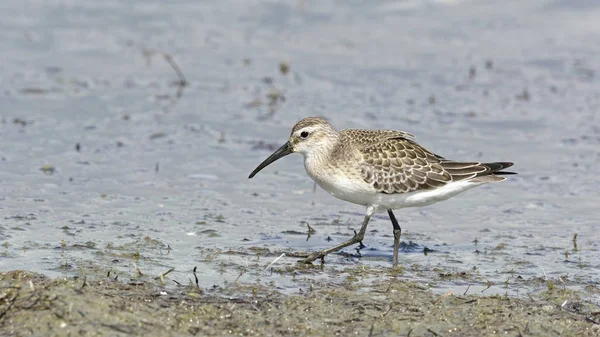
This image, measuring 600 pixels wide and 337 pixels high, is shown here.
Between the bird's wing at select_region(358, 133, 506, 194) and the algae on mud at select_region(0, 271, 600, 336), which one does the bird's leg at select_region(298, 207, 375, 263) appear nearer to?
the bird's wing at select_region(358, 133, 506, 194)

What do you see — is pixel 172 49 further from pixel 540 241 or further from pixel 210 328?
pixel 210 328

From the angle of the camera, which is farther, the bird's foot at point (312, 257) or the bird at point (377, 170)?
the bird at point (377, 170)

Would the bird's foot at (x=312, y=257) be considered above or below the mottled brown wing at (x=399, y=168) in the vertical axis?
below

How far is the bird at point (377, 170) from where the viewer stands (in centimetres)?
998

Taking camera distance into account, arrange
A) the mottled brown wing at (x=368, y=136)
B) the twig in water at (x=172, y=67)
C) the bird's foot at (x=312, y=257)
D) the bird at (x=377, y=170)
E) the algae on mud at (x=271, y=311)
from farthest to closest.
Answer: the twig in water at (x=172, y=67), the mottled brown wing at (x=368, y=136), the bird at (x=377, y=170), the bird's foot at (x=312, y=257), the algae on mud at (x=271, y=311)

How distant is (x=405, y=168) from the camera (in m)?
10.1

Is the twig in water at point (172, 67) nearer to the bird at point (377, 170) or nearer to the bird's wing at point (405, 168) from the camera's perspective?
the bird at point (377, 170)

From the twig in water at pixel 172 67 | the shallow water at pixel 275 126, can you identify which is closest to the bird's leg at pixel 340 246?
the shallow water at pixel 275 126

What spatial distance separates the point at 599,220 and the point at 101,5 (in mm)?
11413

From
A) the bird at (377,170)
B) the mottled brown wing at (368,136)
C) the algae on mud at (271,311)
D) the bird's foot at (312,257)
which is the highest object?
the mottled brown wing at (368,136)

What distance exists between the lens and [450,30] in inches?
758

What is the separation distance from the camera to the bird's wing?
1001 cm

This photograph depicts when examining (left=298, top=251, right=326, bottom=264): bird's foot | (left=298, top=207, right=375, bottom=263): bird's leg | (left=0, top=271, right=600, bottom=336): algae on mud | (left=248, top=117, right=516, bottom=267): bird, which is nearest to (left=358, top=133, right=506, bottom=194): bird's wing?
(left=248, top=117, right=516, bottom=267): bird

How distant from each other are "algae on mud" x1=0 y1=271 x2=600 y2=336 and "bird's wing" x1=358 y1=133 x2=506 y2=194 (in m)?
1.43
